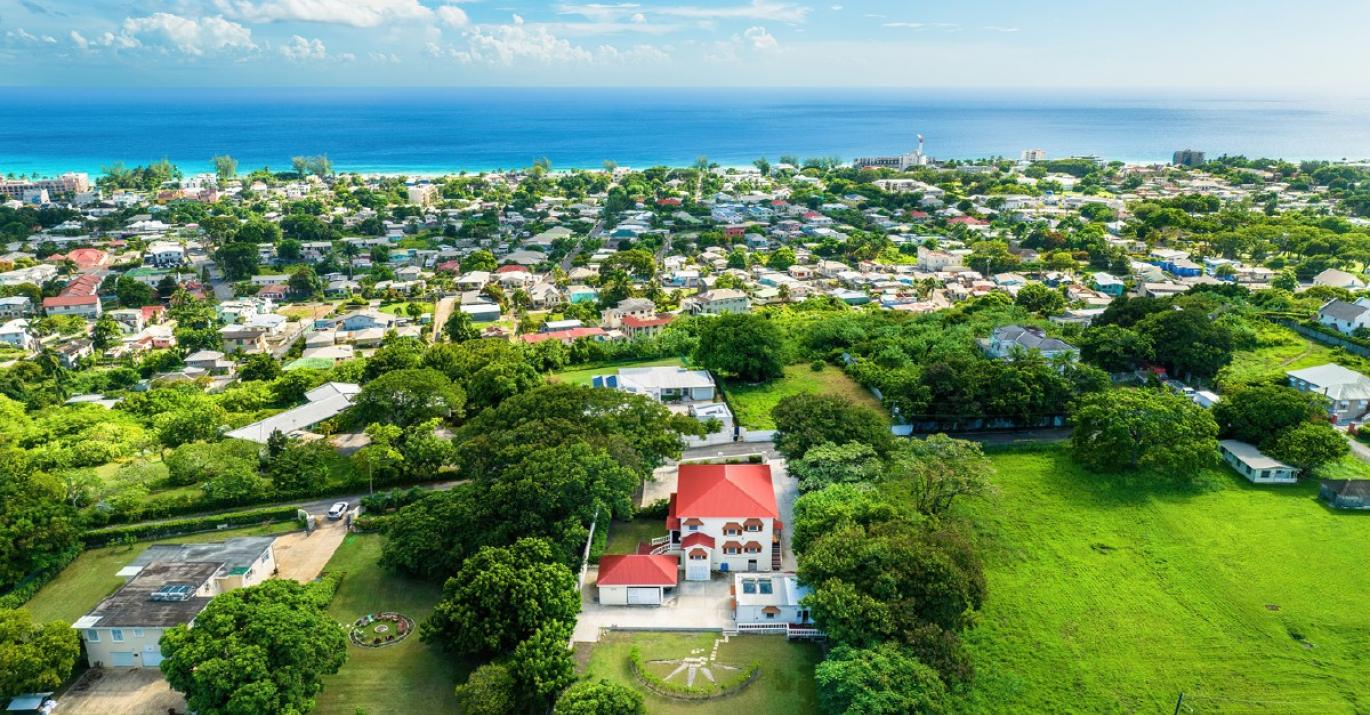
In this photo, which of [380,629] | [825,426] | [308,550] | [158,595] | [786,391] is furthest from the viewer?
[786,391]

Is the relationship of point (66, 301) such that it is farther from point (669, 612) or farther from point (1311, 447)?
point (1311, 447)

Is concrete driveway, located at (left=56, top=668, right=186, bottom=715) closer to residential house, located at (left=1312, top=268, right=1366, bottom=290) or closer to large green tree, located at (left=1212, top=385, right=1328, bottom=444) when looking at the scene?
large green tree, located at (left=1212, top=385, right=1328, bottom=444)

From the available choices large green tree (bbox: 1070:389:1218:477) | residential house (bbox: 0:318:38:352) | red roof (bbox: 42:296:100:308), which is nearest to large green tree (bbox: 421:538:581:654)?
large green tree (bbox: 1070:389:1218:477)

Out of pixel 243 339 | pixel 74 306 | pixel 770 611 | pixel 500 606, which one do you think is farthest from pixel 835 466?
pixel 74 306

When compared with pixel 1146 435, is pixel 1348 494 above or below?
below

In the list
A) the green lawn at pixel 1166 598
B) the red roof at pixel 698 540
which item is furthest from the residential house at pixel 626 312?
the red roof at pixel 698 540

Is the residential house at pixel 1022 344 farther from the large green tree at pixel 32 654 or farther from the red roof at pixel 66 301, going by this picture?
the red roof at pixel 66 301
